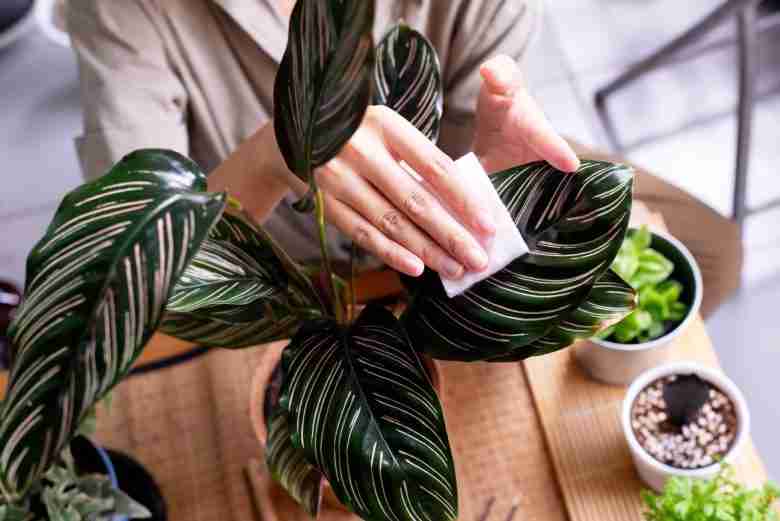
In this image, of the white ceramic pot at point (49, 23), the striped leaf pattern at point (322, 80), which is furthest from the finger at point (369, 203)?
the white ceramic pot at point (49, 23)

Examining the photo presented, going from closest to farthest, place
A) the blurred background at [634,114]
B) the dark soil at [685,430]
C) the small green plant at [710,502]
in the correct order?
the small green plant at [710,502]
the dark soil at [685,430]
the blurred background at [634,114]

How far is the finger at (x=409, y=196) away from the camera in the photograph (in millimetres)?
671

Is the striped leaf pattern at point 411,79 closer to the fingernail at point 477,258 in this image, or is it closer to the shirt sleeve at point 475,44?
the fingernail at point 477,258

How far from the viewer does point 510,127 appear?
753 mm

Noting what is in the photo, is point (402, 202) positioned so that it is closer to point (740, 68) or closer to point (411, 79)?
point (411, 79)

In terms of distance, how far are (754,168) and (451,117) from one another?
101cm

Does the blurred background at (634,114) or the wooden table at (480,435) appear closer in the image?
the wooden table at (480,435)

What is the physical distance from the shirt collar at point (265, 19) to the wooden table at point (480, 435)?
365 millimetres

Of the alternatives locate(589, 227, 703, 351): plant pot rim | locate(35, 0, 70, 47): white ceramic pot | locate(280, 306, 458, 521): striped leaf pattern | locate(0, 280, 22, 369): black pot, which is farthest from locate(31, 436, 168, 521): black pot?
locate(35, 0, 70, 47): white ceramic pot

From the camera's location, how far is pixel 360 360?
0.68 m

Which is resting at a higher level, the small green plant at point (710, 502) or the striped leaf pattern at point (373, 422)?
the striped leaf pattern at point (373, 422)

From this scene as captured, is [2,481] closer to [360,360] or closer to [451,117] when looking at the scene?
[360,360]

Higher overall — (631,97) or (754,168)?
(631,97)

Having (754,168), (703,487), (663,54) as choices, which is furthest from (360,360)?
(754,168)
